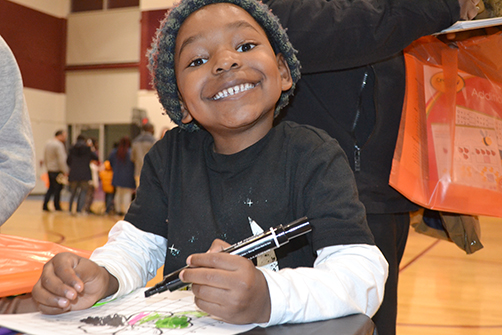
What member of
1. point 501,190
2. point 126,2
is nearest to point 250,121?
point 501,190

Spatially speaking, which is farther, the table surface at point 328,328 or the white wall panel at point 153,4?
the white wall panel at point 153,4

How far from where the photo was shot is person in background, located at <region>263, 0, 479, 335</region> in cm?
91

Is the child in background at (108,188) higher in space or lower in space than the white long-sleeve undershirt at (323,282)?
lower

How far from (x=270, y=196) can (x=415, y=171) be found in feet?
1.19

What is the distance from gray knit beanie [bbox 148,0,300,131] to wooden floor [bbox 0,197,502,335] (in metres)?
1.59

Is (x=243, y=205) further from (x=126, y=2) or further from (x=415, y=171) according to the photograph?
(x=126, y=2)

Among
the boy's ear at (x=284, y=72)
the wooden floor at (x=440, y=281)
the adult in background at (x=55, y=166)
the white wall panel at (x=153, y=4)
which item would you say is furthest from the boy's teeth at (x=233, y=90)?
the white wall panel at (x=153, y=4)

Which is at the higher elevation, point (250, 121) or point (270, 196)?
point (250, 121)

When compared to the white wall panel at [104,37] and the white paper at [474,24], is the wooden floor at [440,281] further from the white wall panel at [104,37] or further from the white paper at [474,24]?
the white wall panel at [104,37]

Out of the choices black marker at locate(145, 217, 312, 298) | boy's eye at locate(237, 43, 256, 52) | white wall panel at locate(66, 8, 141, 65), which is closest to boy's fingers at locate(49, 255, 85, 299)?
black marker at locate(145, 217, 312, 298)

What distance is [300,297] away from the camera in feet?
1.90

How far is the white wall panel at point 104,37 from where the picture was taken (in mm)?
10211

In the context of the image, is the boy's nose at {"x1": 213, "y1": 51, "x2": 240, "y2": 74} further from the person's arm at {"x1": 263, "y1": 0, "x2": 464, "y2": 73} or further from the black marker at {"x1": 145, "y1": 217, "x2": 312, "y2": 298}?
the black marker at {"x1": 145, "y1": 217, "x2": 312, "y2": 298}

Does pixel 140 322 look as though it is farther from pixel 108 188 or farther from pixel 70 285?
pixel 108 188
